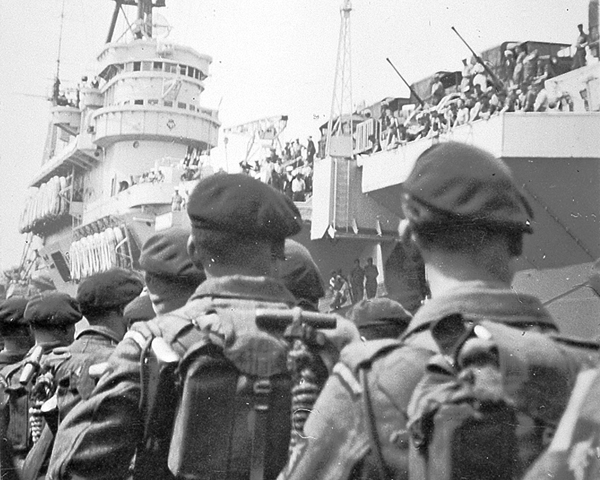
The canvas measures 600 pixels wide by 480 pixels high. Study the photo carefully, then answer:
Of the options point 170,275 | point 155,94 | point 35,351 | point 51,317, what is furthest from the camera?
point 155,94

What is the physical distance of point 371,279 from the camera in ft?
8.23

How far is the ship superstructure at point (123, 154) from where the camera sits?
327cm


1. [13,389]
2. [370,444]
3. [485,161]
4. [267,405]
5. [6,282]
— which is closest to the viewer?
[370,444]

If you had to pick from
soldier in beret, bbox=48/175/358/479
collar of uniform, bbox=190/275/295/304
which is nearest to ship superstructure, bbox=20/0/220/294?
soldier in beret, bbox=48/175/358/479

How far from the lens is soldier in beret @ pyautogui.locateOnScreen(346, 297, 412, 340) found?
2385mm

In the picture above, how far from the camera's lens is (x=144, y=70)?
12.0 feet

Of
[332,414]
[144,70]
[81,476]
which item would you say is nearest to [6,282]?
[144,70]

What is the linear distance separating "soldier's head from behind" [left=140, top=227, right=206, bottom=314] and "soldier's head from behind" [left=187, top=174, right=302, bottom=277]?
0.63 ft

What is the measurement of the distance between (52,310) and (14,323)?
92 cm

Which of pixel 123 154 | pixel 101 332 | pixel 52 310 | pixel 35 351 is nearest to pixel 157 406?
pixel 101 332

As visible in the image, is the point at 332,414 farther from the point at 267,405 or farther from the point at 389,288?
the point at 389,288

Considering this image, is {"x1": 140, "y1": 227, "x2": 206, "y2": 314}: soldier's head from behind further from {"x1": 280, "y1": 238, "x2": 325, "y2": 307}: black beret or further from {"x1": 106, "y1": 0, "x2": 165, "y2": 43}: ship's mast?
{"x1": 106, "y1": 0, "x2": 165, "y2": 43}: ship's mast

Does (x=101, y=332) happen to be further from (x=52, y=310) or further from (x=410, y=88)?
(x=410, y=88)

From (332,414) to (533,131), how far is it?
1.26 meters
